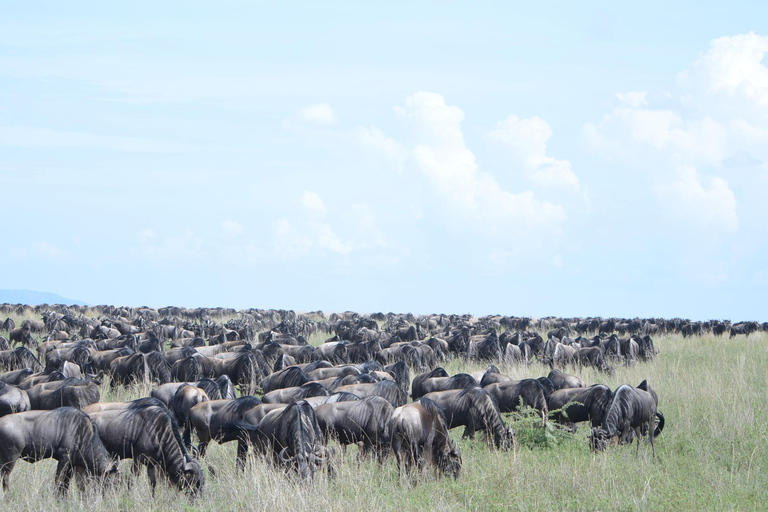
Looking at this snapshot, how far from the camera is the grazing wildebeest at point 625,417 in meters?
10.7

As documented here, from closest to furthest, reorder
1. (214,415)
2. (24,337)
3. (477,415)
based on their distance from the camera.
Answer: (214,415)
(477,415)
(24,337)

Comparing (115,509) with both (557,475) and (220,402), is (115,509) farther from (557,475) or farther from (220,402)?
(557,475)

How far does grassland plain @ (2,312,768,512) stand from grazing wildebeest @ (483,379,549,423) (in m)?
0.65

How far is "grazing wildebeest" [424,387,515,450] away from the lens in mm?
10703

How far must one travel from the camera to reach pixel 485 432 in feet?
35.7

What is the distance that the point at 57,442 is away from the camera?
8312mm

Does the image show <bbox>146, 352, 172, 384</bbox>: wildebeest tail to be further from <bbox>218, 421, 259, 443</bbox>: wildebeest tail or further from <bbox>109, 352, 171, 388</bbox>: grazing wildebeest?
<bbox>218, 421, 259, 443</bbox>: wildebeest tail

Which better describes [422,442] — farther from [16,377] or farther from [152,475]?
[16,377]

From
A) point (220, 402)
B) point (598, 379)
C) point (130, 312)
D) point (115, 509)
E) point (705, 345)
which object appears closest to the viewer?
point (115, 509)

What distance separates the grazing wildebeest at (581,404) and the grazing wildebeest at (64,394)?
26.8ft

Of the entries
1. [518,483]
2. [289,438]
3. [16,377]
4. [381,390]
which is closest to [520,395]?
[381,390]

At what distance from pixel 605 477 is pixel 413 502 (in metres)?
2.69

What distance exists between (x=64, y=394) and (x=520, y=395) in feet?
25.9

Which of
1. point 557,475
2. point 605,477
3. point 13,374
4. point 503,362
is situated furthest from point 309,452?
point 503,362
